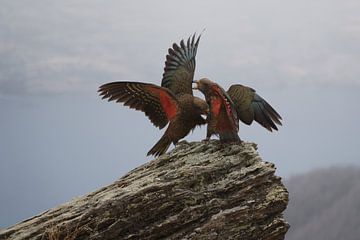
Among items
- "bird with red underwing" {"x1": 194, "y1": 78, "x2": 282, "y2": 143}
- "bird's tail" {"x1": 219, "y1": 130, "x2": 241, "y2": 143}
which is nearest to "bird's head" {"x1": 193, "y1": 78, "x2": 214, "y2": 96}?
"bird with red underwing" {"x1": 194, "y1": 78, "x2": 282, "y2": 143}

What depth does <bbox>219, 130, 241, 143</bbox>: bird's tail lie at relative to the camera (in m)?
9.46

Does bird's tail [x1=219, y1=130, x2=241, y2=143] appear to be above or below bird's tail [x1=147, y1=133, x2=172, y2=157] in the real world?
below

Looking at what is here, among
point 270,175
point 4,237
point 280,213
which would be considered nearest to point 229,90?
point 270,175

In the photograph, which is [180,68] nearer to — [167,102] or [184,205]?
[167,102]

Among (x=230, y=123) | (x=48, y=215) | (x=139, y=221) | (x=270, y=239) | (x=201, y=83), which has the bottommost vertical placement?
(x=270, y=239)

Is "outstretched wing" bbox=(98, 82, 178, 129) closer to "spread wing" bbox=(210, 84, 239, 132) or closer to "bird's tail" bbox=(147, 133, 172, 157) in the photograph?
"bird's tail" bbox=(147, 133, 172, 157)

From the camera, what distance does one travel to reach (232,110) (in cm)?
911

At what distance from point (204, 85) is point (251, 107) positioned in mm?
1177

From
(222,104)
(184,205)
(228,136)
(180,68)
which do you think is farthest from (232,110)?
(180,68)

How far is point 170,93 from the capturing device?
9.61 metres

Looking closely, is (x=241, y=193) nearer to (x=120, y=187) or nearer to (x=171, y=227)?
(x=171, y=227)

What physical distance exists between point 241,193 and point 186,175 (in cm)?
91

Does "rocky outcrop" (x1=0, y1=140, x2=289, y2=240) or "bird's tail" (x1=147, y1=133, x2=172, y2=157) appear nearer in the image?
"rocky outcrop" (x1=0, y1=140, x2=289, y2=240)

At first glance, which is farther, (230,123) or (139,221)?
(230,123)
